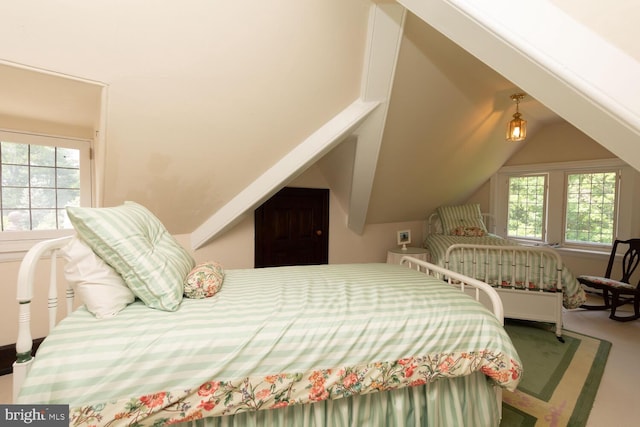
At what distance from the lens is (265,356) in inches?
40.1

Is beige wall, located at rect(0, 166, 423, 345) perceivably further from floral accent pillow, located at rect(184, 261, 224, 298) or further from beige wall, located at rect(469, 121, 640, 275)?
beige wall, located at rect(469, 121, 640, 275)

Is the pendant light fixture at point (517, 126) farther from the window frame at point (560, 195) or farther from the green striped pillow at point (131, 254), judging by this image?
the green striped pillow at point (131, 254)

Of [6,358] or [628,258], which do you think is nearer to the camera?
[6,358]

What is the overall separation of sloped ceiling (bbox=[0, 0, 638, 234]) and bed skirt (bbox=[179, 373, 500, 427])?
1.43 meters

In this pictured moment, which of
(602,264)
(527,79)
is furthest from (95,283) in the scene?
(602,264)

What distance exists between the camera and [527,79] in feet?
2.99

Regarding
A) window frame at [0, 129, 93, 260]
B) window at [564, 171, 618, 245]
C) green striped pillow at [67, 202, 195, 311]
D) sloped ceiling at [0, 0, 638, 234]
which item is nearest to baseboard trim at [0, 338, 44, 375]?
window frame at [0, 129, 93, 260]

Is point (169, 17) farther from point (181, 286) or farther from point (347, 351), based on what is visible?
point (347, 351)

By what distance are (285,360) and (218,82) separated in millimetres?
1604

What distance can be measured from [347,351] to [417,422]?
1.75 feet

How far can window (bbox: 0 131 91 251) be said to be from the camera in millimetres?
2031

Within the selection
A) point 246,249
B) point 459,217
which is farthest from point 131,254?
point 459,217

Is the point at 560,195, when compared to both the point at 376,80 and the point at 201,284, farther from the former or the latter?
the point at 201,284

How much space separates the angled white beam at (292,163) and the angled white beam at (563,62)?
140cm
